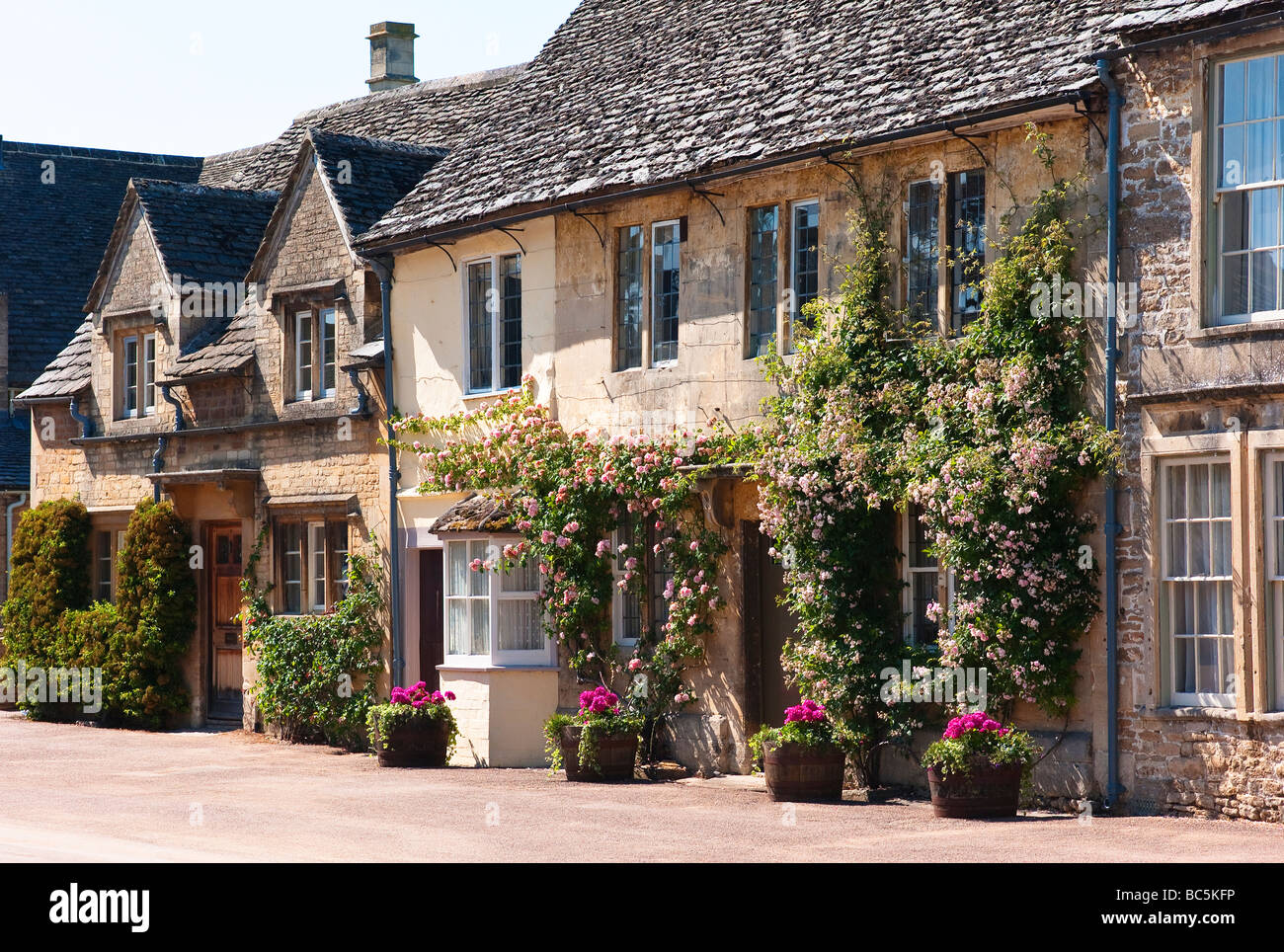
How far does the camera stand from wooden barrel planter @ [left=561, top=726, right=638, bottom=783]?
17656 mm

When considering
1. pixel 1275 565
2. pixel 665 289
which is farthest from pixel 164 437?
pixel 1275 565

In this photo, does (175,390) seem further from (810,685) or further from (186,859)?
(186,859)

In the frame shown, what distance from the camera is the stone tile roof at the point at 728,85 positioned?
15.6 meters

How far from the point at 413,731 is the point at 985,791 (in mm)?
7702

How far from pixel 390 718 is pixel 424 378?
14.8ft

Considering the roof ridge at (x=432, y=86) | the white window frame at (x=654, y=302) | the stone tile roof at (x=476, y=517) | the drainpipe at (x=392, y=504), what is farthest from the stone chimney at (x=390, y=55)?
the white window frame at (x=654, y=302)

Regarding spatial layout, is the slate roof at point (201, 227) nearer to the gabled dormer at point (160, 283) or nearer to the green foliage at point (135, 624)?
the gabled dormer at point (160, 283)

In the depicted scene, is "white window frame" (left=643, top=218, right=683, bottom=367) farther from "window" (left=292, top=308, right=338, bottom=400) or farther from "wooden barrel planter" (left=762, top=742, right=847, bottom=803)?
"window" (left=292, top=308, right=338, bottom=400)

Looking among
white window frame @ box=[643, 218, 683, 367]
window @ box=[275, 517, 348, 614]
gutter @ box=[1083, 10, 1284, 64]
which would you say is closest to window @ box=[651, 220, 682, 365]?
white window frame @ box=[643, 218, 683, 367]

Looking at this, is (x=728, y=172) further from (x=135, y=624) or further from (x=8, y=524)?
(x=8, y=524)

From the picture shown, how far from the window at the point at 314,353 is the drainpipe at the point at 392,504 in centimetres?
132

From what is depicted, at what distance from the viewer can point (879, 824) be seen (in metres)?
13.8

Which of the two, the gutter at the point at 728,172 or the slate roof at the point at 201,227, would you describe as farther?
the slate roof at the point at 201,227

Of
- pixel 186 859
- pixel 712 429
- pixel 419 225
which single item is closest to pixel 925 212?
pixel 712 429
